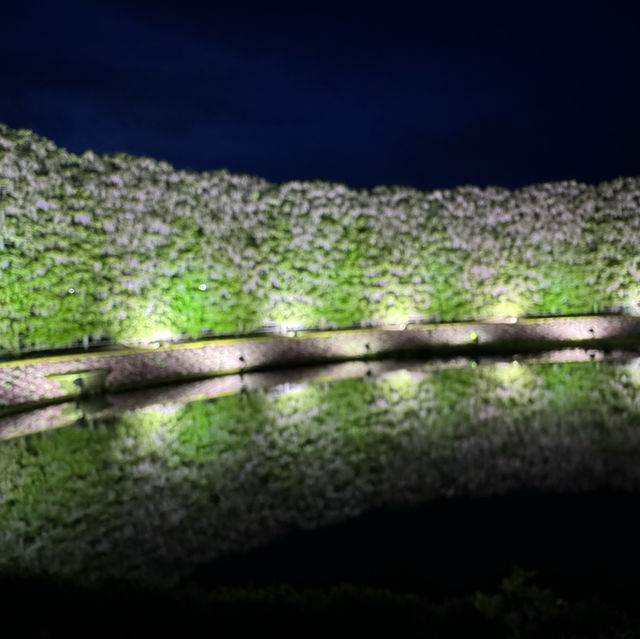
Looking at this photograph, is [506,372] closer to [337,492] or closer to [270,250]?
[270,250]

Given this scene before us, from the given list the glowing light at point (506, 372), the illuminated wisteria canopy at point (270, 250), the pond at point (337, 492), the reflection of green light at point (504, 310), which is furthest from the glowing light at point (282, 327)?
the pond at point (337, 492)

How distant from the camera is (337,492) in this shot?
16.8 feet

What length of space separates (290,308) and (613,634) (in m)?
13.0

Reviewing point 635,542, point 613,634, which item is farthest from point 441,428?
point 613,634

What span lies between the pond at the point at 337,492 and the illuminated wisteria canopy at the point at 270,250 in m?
4.78

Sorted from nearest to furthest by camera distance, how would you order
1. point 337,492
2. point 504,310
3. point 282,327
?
1. point 337,492
2. point 282,327
3. point 504,310

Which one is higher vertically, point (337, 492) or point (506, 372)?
point (506, 372)

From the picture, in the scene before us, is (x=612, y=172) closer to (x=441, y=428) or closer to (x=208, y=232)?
(x=208, y=232)

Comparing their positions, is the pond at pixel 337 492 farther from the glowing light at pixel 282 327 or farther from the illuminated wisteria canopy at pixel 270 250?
the glowing light at pixel 282 327

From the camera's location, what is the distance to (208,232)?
1434cm

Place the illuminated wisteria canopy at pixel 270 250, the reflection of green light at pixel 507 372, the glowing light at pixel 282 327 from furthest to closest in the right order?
1. the glowing light at pixel 282 327
2. the illuminated wisteria canopy at pixel 270 250
3. the reflection of green light at pixel 507 372

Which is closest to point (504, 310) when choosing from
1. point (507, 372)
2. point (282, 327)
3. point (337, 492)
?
point (282, 327)

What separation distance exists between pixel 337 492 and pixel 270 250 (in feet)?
35.0

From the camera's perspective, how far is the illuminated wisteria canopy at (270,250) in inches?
468
